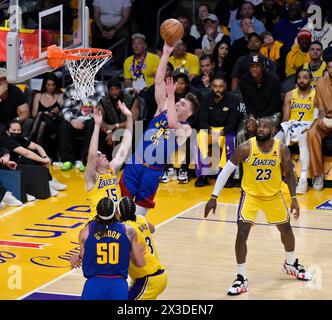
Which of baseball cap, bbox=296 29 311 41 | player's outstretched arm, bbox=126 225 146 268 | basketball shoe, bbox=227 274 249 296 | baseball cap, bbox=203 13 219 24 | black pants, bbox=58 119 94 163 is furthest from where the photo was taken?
baseball cap, bbox=203 13 219 24

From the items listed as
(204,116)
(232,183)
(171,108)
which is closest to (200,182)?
(232,183)

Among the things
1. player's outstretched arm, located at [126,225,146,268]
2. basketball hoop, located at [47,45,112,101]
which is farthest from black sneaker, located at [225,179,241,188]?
player's outstretched arm, located at [126,225,146,268]

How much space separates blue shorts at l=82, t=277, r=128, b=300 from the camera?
7605mm

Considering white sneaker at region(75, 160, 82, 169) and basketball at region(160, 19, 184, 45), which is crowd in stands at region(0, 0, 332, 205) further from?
basketball at region(160, 19, 184, 45)

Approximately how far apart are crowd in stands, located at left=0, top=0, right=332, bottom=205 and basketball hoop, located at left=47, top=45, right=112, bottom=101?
158 centimetres

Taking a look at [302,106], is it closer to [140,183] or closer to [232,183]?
[232,183]

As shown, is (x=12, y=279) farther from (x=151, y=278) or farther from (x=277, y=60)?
(x=277, y=60)

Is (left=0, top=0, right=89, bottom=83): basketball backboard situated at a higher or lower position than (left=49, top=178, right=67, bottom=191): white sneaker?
higher

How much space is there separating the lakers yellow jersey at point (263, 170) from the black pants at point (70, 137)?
606 cm

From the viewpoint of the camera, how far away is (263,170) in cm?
983

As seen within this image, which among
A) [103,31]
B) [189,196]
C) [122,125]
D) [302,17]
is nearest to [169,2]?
[103,31]

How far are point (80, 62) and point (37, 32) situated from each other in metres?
0.91
